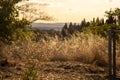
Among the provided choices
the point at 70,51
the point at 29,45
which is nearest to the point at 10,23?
the point at 29,45

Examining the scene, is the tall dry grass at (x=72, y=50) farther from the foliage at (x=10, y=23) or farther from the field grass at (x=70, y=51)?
the foliage at (x=10, y=23)

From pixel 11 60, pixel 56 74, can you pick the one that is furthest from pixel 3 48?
pixel 56 74

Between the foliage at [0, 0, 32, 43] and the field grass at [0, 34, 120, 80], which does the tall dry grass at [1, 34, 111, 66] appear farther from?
the foliage at [0, 0, 32, 43]

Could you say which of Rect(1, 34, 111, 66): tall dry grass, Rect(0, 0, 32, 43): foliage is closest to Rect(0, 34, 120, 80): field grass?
Rect(1, 34, 111, 66): tall dry grass

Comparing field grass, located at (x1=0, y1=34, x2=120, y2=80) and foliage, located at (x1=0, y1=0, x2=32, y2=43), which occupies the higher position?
foliage, located at (x1=0, y1=0, x2=32, y2=43)

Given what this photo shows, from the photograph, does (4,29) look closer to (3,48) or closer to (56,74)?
(3,48)

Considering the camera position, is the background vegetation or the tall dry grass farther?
the tall dry grass

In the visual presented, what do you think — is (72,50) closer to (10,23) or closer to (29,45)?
(29,45)

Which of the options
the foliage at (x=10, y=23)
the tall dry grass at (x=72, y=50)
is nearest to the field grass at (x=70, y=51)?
the tall dry grass at (x=72, y=50)

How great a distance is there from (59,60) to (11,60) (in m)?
1.97

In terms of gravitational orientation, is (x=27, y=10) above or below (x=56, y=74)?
→ above

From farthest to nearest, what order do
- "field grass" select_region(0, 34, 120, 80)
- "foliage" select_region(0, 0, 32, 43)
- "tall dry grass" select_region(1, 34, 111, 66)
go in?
"tall dry grass" select_region(1, 34, 111, 66) < "field grass" select_region(0, 34, 120, 80) < "foliage" select_region(0, 0, 32, 43)

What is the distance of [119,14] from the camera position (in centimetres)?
2338

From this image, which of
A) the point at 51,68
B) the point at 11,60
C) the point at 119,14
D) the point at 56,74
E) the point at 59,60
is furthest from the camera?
the point at 119,14
